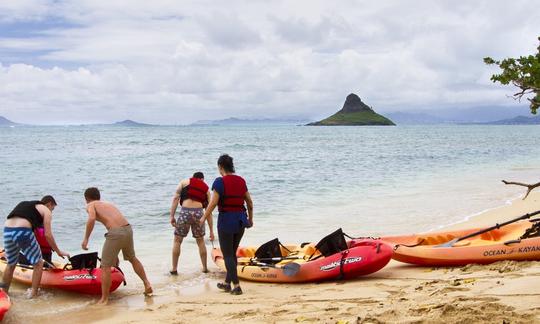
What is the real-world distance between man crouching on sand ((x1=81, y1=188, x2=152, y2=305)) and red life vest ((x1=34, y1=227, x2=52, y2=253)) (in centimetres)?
124

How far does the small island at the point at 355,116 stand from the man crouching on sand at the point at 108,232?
185m

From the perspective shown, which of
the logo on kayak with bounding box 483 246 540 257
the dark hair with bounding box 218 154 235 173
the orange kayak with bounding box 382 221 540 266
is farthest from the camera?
the orange kayak with bounding box 382 221 540 266

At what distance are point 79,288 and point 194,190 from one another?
225cm

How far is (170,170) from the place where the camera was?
31.9 m

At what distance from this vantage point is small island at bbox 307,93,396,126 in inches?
7495

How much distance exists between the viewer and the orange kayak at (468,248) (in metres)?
8.25

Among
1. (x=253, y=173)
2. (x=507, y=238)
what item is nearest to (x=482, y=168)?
(x=253, y=173)

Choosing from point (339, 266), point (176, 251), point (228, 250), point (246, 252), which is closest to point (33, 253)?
point (176, 251)

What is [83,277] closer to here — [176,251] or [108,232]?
[108,232]

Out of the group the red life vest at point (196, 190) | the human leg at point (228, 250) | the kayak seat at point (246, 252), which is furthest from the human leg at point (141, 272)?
the kayak seat at point (246, 252)

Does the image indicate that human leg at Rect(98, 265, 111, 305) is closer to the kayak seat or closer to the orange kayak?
the kayak seat

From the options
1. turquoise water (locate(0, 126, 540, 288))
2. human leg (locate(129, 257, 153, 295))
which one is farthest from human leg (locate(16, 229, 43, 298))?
turquoise water (locate(0, 126, 540, 288))

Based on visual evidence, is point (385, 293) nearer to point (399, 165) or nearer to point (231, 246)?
point (231, 246)

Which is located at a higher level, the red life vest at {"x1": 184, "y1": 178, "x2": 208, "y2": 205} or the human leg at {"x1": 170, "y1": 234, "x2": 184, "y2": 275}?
the red life vest at {"x1": 184, "y1": 178, "x2": 208, "y2": 205}
